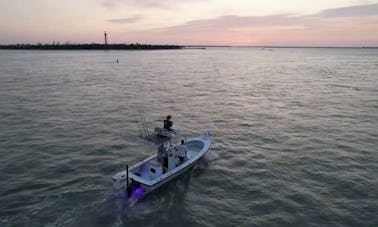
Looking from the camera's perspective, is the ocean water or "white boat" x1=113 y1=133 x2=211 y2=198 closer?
the ocean water

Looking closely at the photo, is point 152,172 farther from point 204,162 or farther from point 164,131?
point 204,162

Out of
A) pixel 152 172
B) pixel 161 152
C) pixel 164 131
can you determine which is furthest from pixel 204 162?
pixel 164 131

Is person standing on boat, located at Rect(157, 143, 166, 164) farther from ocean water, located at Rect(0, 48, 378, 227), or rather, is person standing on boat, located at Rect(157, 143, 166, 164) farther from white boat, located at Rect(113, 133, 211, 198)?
ocean water, located at Rect(0, 48, 378, 227)

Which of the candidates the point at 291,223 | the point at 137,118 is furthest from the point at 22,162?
the point at 291,223

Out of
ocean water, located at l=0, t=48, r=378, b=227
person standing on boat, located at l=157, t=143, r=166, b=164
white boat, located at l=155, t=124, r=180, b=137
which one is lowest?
ocean water, located at l=0, t=48, r=378, b=227

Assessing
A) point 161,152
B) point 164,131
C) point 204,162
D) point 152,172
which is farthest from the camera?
point 204,162

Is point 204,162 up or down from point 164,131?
down

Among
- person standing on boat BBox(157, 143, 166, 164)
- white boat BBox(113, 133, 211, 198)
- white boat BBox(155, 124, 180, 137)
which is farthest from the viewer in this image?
person standing on boat BBox(157, 143, 166, 164)

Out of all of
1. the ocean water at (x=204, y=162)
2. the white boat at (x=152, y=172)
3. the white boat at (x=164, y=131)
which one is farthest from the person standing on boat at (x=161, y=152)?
the ocean water at (x=204, y=162)

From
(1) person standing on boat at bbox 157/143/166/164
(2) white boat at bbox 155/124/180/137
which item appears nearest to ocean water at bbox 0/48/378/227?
(2) white boat at bbox 155/124/180/137
